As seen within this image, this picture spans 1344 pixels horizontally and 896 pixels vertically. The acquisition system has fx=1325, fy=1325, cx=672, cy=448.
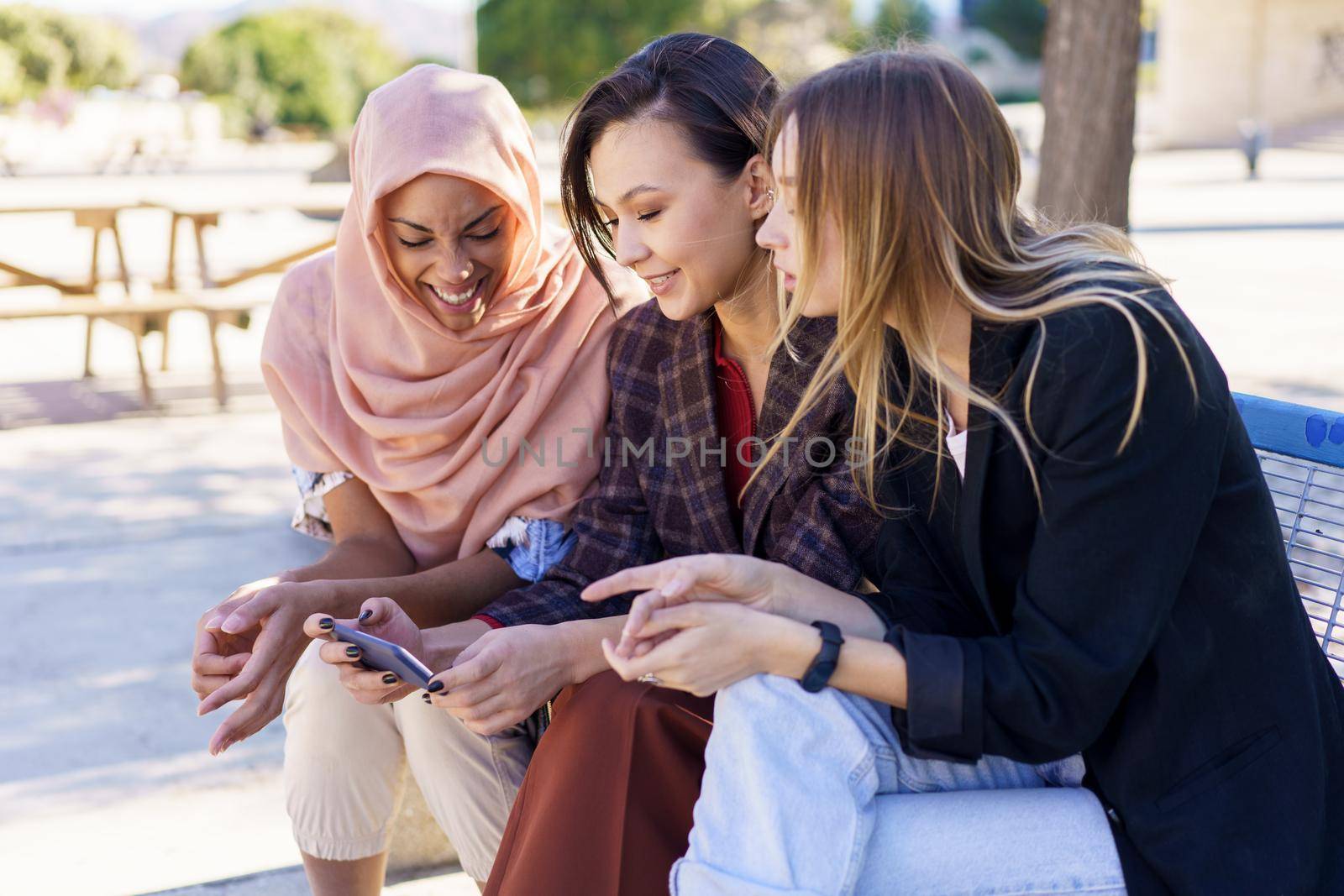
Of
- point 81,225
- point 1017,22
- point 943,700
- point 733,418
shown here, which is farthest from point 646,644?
point 1017,22

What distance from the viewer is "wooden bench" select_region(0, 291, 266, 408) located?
668 cm

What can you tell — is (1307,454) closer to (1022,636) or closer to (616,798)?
(1022,636)

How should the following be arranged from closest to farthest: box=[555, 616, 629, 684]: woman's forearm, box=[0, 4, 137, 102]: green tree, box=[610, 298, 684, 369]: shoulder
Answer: box=[555, 616, 629, 684]: woman's forearm, box=[610, 298, 684, 369]: shoulder, box=[0, 4, 137, 102]: green tree

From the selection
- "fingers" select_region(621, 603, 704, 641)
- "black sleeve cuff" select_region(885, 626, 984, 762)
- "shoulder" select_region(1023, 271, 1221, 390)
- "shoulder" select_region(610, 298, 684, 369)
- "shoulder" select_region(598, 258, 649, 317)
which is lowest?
"black sleeve cuff" select_region(885, 626, 984, 762)

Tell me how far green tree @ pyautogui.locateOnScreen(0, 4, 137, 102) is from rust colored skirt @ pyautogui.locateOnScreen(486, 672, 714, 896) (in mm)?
37067

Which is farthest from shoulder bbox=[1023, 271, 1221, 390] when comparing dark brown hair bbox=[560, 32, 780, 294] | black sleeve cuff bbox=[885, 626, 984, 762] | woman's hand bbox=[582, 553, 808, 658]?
dark brown hair bbox=[560, 32, 780, 294]

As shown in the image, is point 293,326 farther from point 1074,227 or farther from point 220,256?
point 220,256

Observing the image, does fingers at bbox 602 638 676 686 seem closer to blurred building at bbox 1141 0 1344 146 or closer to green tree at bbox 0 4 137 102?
blurred building at bbox 1141 0 1344 146

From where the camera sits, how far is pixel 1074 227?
176 cm

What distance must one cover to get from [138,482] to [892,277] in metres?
4.88

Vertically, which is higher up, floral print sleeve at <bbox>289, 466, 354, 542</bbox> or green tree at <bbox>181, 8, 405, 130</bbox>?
green tree at <bbox>181, 8, 405, 130</bbox>

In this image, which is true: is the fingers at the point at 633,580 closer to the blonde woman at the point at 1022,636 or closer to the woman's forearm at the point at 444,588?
the blonde woman at the point at 1022,636

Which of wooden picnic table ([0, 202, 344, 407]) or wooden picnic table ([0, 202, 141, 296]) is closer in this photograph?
wooden picnic table ([0, 202, 344, 407])

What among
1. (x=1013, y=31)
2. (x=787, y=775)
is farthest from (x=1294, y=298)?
(x=1013, y=31)
